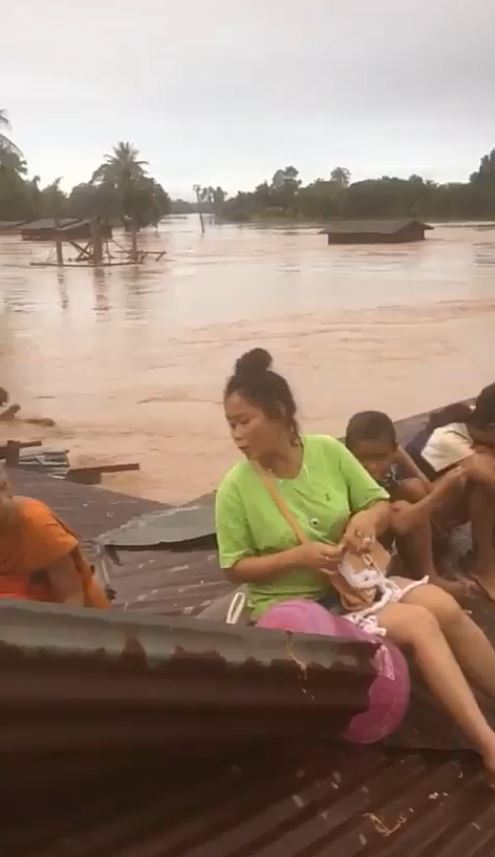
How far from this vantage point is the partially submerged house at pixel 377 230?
595cm

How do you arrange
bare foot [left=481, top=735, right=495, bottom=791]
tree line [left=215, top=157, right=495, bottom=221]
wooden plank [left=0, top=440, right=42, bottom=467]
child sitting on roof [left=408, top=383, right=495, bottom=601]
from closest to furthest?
bare foot [left=481, top=735, right=495, bottom=791], child sitting on roof [left=408, top=383, right=495, bottom=601], wooden plank [left=0, top=440, right=42, bottom=467], tree line [left=215, top=157, right=495, bottom=221]

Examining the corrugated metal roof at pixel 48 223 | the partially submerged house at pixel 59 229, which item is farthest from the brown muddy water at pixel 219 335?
the corrugated metal roof at pixel 48 223

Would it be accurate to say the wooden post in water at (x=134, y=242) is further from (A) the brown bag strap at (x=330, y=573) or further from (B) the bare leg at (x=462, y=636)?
(B) the bare leg at (x=462, y=636)

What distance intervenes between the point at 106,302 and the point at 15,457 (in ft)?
22.0

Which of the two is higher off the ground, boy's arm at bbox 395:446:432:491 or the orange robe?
the orange robe

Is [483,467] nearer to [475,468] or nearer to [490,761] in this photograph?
[475,468]

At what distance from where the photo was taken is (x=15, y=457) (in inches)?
191

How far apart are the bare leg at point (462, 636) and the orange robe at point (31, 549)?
54cm

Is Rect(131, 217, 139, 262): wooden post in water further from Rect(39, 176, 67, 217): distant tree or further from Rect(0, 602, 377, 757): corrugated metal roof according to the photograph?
Rect(0, 602, 377, 757): corrugated metal roof

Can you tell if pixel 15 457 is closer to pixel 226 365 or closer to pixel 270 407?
pixel 270 407

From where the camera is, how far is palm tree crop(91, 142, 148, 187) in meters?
5.64

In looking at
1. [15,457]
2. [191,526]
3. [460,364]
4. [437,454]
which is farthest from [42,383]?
[437,454]

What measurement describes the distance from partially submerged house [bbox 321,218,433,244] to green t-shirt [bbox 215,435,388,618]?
4.12m

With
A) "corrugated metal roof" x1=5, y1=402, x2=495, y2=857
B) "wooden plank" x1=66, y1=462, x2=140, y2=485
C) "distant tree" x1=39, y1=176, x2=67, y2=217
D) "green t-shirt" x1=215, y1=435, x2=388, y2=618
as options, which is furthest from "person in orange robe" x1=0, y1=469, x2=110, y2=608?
"distant tree" x1=39, y1=176, x2=67, y2=217
